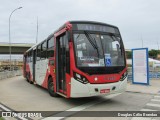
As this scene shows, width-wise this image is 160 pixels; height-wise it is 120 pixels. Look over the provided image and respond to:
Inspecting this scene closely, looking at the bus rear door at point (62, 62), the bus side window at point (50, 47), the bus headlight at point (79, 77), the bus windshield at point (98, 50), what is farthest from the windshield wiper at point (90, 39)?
the bus side window at point (50, 47)

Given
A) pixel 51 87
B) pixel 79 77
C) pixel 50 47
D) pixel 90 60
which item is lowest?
pixel 51 87

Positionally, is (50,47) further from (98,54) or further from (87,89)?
(87,89)

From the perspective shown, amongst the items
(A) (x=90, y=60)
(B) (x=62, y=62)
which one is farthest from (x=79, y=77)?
(B) (x=62, y=62)

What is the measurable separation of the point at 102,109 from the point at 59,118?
1.89 meters

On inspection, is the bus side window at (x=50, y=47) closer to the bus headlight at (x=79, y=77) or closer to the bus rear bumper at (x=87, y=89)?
the bus headlight at (x=79, y=77)

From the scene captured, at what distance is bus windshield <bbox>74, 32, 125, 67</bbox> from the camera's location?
878 centimetres

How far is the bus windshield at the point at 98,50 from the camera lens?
878 centimetres

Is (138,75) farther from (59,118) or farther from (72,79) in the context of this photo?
(59,118)

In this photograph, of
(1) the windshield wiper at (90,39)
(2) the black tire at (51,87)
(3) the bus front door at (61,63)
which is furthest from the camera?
(2) the black tire at (51,87)

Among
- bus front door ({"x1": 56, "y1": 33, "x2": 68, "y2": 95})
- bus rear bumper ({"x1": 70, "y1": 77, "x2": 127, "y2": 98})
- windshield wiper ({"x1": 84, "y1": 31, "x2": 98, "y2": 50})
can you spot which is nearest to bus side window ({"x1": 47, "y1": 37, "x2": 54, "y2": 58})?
bus front door ({"x1": 56, "y1": 33, "x2": 68, "y2": 95})

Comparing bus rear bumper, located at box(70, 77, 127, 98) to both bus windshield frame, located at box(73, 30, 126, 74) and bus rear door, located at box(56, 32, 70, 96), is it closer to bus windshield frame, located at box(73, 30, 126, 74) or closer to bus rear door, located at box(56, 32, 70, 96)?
bus windshield frame, located at box(73, 30, 126, 74)

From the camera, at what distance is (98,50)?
356 inches

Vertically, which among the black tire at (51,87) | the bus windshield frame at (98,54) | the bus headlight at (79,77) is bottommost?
the black tire at (51,87)

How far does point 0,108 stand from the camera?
9.13 m
